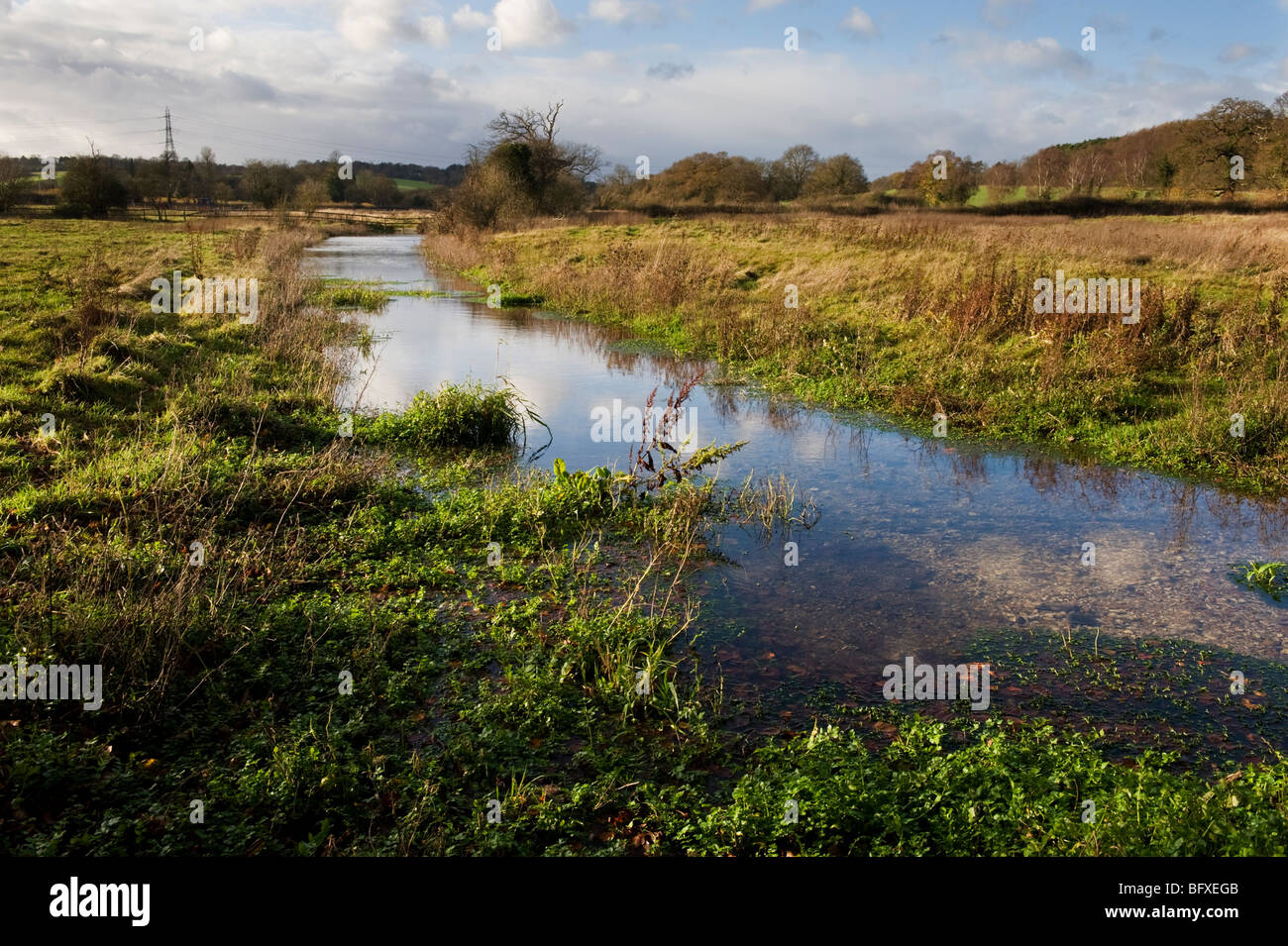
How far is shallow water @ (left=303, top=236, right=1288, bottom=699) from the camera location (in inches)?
246

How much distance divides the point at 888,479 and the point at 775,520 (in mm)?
2190

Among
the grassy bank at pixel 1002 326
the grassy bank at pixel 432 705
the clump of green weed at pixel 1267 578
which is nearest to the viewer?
the grassy bank at pixel 432 705

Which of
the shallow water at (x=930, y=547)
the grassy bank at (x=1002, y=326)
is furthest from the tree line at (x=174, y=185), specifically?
the shallow water at (x=930, y=547)

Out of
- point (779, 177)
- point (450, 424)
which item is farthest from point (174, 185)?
point (450, 424)

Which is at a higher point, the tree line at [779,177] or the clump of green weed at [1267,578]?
the tree line at [779,177]

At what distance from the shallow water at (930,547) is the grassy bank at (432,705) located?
1.84 ft

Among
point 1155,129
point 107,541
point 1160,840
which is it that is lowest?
point 1160,840

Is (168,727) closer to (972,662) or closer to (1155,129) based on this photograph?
(972,662)

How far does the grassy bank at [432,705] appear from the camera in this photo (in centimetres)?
392

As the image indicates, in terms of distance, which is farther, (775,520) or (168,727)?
(775,520)

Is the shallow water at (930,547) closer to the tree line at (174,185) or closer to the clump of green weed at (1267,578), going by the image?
the clump of green weed at (1267,578)

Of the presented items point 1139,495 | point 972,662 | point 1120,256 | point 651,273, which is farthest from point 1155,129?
point 972,662

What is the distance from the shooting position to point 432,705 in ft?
16.8
